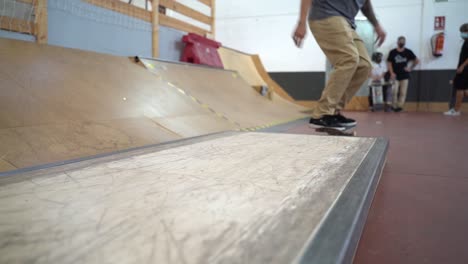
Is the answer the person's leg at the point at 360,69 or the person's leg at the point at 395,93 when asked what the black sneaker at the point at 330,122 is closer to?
the person's leg at the point at 360,69

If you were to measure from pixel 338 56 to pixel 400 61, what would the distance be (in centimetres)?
515

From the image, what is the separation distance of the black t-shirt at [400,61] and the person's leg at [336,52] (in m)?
4.96

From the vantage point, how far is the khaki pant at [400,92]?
686 cm

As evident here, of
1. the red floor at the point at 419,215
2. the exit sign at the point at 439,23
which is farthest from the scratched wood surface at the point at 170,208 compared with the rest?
the exit sign at the point at 439,23

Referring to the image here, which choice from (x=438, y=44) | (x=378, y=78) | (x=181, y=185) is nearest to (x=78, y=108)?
(x=181, y=185)

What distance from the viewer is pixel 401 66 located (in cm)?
676

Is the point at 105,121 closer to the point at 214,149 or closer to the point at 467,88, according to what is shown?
the point at 214,149

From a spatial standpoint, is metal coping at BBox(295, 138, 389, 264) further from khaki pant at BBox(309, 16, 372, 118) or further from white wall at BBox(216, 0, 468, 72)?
white wall at BBox(216, 0, 468, 72)

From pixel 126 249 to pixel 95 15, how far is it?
3339mm

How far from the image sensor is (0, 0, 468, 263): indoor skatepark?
0.58 meters

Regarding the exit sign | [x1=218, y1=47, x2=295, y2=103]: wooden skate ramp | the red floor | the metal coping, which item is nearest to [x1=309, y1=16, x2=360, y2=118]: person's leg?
the red floor

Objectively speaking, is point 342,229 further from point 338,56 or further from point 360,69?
point 360,69

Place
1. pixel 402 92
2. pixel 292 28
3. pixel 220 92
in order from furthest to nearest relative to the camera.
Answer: pixel 292 28, pixel 402 92, pixel 220 92

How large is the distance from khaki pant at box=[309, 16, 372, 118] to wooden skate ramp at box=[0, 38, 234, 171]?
775 mm
